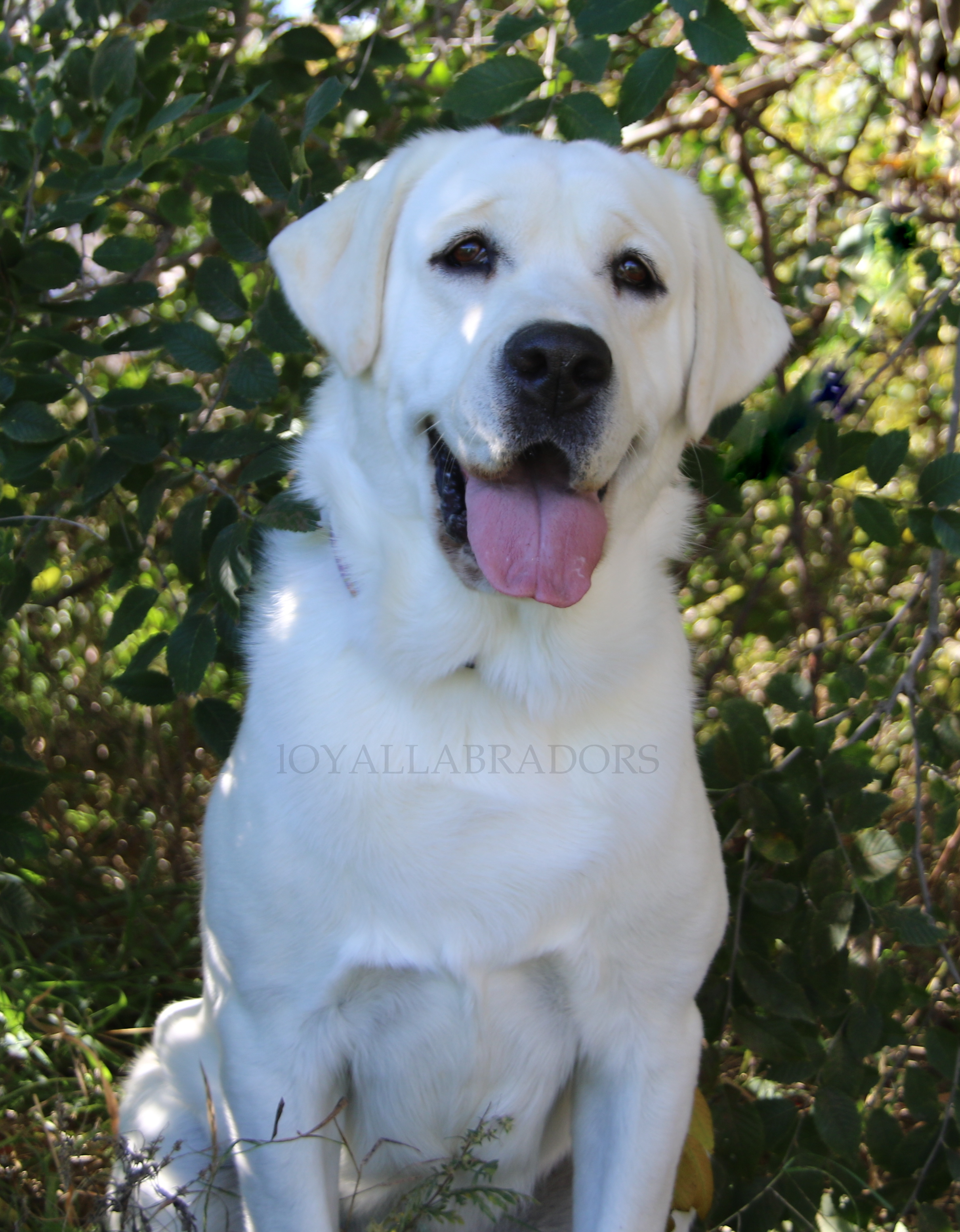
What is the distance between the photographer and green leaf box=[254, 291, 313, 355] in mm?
2201

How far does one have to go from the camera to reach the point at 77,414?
3.90 meters

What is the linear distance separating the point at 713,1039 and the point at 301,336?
5.31 feet

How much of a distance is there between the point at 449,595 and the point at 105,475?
2.76ft

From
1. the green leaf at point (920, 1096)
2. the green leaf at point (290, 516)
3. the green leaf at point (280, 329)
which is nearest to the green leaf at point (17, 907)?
the green leaf at point (290, 516)

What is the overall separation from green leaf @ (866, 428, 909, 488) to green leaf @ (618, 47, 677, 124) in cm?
74

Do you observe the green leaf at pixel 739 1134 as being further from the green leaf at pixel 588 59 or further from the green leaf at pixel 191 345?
the green leaf at pixel 588 59

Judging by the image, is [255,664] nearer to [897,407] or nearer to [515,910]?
[515,910]

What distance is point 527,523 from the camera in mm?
1775

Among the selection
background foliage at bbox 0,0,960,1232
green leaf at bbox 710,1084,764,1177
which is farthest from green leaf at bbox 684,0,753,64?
green leaf at bbox 710,1084,764,1177

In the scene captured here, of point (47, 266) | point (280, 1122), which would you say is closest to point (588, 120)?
point (47, 266)

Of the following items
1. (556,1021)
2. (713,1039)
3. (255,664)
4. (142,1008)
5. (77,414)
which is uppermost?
(255,664)

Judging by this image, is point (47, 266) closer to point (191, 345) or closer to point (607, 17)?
point (191, 345)

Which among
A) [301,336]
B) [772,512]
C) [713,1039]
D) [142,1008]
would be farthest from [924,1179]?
[772,512]

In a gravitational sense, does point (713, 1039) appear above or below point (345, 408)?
below
